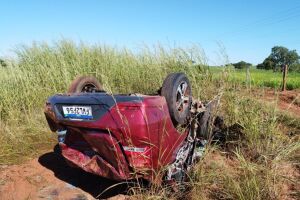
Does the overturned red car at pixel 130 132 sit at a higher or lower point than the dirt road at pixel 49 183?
higher

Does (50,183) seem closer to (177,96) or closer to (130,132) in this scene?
(130,132)

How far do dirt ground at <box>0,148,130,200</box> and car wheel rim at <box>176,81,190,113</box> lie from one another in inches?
43.7

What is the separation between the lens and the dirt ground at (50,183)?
3.94 meters

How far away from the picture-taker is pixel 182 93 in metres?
3.90

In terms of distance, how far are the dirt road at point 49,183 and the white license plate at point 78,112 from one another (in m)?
0.95

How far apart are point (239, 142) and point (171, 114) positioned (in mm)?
1462

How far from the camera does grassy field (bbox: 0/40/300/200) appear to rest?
3.48 meters

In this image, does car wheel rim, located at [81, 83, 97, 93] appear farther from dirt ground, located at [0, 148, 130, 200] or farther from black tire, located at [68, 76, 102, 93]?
dirt ground, located at [0, 148, 130, 200]

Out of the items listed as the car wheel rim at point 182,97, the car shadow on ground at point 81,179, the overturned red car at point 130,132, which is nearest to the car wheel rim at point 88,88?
the overturned red car at point 130,132

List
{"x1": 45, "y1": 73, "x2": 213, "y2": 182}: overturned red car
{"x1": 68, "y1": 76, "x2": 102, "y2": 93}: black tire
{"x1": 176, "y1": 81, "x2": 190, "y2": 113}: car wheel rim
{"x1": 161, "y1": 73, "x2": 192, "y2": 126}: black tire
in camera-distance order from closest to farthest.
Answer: {"x1": 45, "y1": 73, "x2": 213, "y2": 182}: overturned red car, {"x1": 161, "y1": 73, "x2": 192, "y2": 126}: black tire, {"x1": 176, "y1": 81, "x2": 190, "y2": 113}: car wheel rim, {"x1": 68, "y1": 76, "x2": 102, "y2": 93}: black tire

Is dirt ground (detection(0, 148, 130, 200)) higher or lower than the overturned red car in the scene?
lower

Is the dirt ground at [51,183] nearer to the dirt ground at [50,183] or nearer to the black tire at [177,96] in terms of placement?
the dirt ground at [50,183]

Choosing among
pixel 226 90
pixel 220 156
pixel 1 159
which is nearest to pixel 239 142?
pixel 220 156

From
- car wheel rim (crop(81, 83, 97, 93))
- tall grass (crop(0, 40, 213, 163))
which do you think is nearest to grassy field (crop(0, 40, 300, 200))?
tall grass (crop(0, 40, 213, 163))
